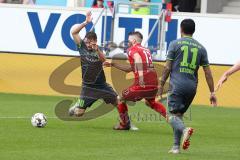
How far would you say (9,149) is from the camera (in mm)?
14773

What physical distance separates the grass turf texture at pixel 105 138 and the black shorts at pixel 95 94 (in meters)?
0.50

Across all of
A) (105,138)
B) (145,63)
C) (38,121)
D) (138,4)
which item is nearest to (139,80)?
(145,63)

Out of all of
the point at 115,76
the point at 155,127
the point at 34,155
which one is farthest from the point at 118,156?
the point at 115,76

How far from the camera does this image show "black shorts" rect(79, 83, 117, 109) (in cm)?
1916

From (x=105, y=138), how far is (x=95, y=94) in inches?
94.7

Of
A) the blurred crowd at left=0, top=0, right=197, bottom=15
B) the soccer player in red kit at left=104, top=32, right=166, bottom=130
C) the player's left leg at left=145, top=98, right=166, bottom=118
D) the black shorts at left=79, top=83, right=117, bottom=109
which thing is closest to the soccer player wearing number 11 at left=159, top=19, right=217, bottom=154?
the player's left leg at left=145, top=98, right=166, bottom=118

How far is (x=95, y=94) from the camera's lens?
19.2 m

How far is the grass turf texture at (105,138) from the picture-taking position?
47.4 feet

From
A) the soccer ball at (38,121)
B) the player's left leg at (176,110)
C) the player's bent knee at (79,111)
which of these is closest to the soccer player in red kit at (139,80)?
the player's bent knee at (79,111)

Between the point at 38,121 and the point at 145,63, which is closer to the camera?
the point at 38,121

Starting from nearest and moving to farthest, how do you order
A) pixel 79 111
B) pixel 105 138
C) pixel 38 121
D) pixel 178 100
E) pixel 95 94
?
1. pixel 178 100
2. pixel 105 138
3. pixel 38 121
4. pixel 95 94
5. pixel 79 111

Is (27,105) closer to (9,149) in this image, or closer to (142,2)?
(142,2)

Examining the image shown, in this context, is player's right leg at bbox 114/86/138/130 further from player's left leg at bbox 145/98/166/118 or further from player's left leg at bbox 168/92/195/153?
player's left leg at bbox 168/92/195/153

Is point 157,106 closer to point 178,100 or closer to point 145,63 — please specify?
point 145,63
